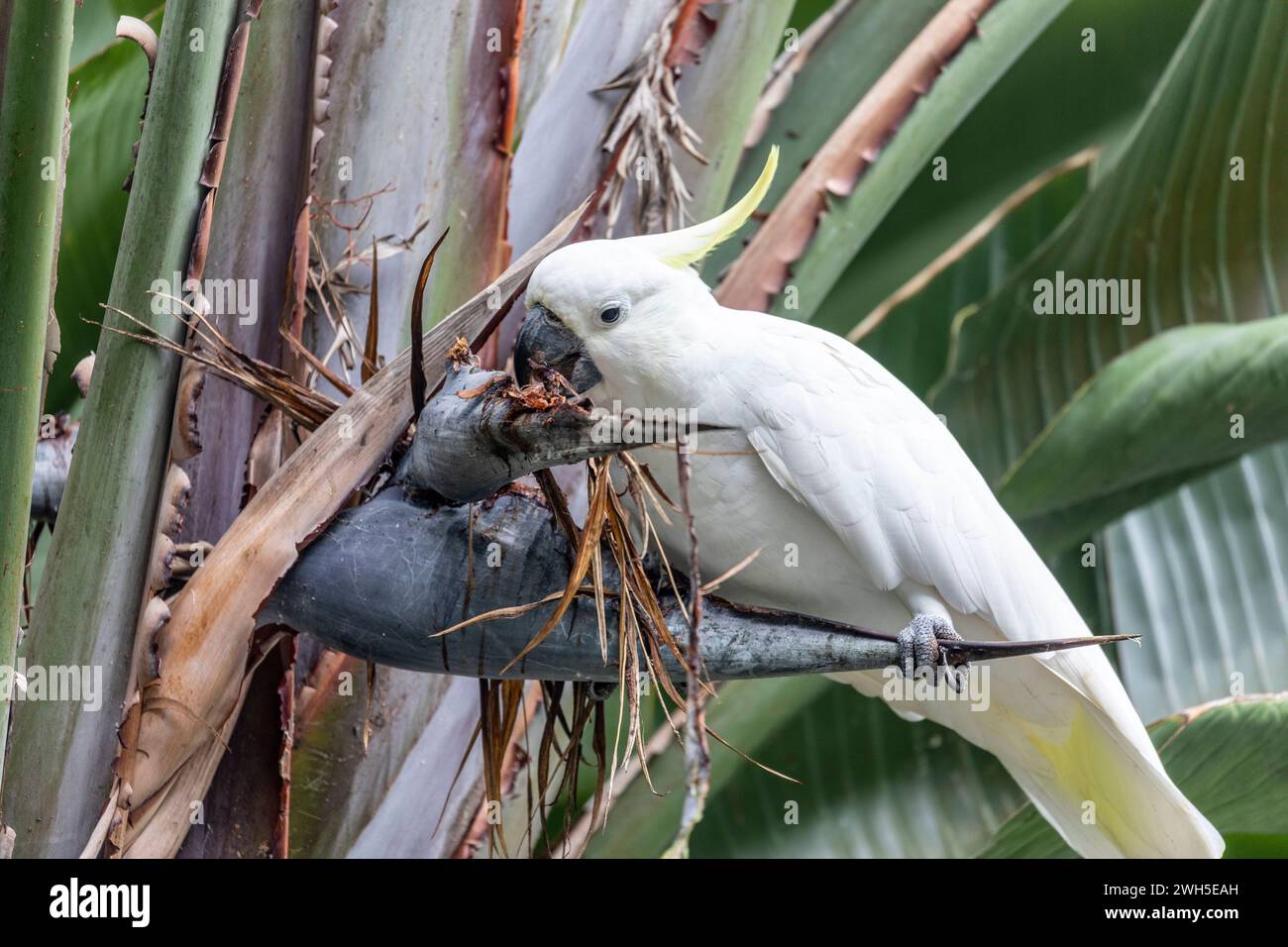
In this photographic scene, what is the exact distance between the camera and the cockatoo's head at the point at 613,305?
1.29 m

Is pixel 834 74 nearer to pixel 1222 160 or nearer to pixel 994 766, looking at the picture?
pixel 1222 160

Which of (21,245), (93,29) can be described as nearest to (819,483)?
(21,245)

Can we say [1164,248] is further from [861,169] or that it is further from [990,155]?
[861,169]

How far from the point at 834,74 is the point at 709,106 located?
35cm

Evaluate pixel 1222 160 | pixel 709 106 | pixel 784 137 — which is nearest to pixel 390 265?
pixel 709 106

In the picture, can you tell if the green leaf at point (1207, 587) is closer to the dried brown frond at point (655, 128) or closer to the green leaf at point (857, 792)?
the green leaf at point (857, 792)

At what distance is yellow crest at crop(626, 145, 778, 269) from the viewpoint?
1.18 metres

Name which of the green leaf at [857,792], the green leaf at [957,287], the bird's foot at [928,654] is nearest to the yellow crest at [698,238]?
the bird's foot at [928,654]

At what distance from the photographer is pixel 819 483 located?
4.32ft

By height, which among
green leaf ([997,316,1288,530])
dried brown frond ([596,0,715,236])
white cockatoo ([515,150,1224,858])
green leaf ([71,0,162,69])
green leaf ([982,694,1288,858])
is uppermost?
green leaf ([71,0,162,69])

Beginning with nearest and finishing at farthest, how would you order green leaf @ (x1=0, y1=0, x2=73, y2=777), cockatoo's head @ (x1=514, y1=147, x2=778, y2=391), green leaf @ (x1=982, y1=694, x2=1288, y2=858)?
green leaf @ (x1=0, y1=0, x2=73, y2=777) < cockatoo's head @ (x1=514, y1=147, x2=778, y2=391) < green leaf @ (x1=982, y1=694, x2=1288, y2=858)

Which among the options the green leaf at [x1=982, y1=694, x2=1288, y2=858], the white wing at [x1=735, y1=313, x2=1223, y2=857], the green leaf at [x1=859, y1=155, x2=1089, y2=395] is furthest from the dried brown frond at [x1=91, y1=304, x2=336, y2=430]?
the green leaf at [x1=859, y1=155, x2=1089, y2=395]

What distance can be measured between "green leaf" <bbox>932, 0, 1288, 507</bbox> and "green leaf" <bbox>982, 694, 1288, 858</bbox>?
1.54 feet

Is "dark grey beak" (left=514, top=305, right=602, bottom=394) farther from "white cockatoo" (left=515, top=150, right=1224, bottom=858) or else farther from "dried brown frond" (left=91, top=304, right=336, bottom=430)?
"dried brown frond" (left=91, top=304, right=336, bottom=430)
